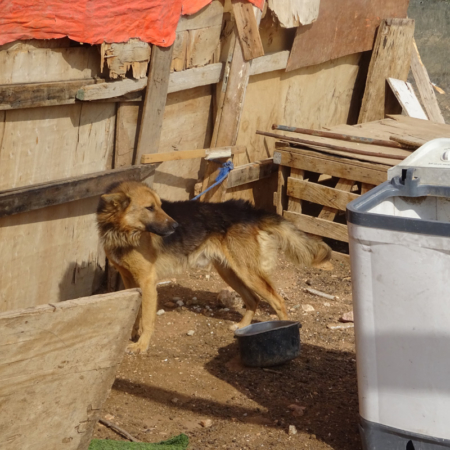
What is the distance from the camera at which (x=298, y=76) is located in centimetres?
819

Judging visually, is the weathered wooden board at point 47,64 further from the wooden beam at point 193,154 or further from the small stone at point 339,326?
the small stone at point 339,326

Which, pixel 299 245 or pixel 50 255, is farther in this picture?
pixel 299 245

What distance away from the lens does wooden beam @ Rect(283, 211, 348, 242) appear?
23.6 feet

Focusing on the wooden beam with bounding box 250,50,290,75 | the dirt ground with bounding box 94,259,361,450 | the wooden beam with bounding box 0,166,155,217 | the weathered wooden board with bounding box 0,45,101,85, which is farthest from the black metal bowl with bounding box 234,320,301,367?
the wooden beam with bounding box 250,50,290,75

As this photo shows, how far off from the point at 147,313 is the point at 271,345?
1215 millimetres

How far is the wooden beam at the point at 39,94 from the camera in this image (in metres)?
4.77

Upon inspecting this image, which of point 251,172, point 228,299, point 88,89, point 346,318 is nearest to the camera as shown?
point 88,89

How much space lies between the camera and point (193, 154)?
21.0 feet

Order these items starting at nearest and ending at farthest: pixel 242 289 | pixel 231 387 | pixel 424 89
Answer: pixel 231 387 → pixel 242 289 → pixel 424 89

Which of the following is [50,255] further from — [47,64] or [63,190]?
[47,64]

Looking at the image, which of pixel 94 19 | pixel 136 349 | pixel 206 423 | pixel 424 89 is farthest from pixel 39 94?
pixel 424 89

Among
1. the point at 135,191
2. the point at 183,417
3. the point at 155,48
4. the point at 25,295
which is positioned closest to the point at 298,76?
the point at 155,48

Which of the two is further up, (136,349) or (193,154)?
(193,154)

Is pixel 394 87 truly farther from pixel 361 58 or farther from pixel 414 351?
pixel 414 351
